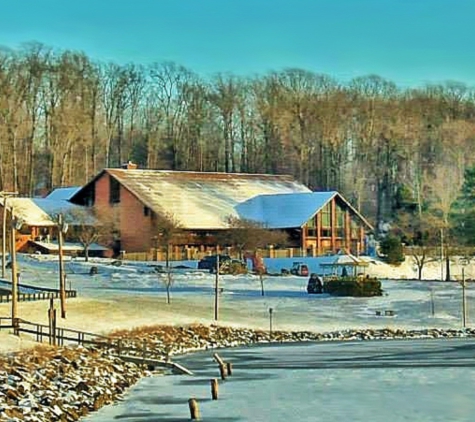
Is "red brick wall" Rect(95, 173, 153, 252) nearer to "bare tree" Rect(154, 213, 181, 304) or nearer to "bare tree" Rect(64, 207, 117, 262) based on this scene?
"bare tree" Rect(64, 207, 117, 262)

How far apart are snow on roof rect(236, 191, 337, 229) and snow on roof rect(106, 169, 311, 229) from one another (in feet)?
4.54

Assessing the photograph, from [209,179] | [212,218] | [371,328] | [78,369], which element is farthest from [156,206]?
[78,369]

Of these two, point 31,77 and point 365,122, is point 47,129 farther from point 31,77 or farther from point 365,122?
point 365,122

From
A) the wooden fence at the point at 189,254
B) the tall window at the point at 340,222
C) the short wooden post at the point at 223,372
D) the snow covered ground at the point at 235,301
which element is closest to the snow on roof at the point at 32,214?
the wooden fence at the point at 189,254

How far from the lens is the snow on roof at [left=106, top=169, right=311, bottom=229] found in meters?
84.4

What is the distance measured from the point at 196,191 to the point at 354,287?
32.6m

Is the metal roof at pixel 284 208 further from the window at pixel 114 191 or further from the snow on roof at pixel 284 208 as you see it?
the window at pixel 114 191

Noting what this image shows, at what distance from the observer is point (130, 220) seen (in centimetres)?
8506

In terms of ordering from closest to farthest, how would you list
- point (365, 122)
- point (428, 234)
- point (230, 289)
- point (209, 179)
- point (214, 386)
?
1. point (214, 386)
2. point (230, 289)
3. point (428, 234)
4. point (209, 179)
5. point (365, 122)

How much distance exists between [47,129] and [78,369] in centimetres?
7149

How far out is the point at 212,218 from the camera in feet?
279

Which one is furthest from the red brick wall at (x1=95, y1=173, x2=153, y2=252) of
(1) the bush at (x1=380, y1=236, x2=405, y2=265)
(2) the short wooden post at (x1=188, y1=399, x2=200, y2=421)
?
(2) the short wooden post at (x1=188, y1=399, x2=200, y2=421)

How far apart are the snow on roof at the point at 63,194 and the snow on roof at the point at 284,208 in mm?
14567

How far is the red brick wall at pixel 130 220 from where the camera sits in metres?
83.4
